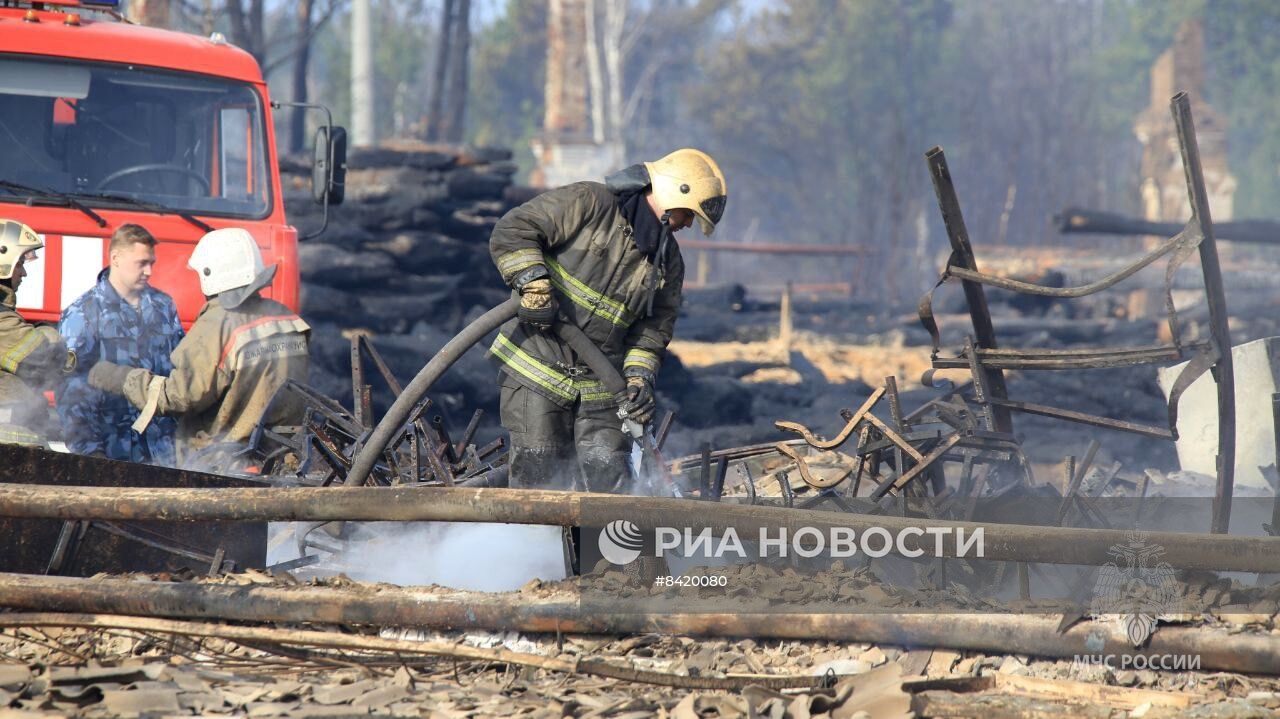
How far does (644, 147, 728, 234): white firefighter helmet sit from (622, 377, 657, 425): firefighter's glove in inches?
27.3

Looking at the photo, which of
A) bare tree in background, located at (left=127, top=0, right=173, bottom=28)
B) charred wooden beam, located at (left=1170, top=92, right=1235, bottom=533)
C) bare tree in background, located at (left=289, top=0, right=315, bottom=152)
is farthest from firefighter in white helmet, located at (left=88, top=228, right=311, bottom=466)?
bare tree in background, located at (left=289, top=0, right=315, bottom=152)

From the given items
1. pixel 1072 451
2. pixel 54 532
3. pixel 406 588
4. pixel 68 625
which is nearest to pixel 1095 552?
pixel 406 588

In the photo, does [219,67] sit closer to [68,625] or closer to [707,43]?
[68,625]

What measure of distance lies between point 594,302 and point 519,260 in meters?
0.40

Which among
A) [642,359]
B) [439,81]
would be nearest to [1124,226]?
[642,359]

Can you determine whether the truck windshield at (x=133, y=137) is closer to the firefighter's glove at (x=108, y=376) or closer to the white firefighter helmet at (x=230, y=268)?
the white firefighter helmet at (x=230, y=268)

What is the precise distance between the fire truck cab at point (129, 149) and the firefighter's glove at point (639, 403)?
281 cm

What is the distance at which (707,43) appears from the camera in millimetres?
52250

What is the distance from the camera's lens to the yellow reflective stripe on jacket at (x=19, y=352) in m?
5.75

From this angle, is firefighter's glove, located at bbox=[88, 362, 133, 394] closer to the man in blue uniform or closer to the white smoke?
the man in blue uniform

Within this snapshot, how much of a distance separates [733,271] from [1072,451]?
31.2 metres

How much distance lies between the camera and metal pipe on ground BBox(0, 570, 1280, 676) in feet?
12.2

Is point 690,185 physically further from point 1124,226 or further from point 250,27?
→ point 250,27

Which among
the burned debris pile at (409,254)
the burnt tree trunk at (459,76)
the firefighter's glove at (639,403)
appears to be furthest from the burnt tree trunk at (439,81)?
the firefighter's glove at (639,403)
